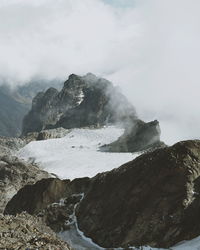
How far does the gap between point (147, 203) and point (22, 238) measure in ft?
35.9

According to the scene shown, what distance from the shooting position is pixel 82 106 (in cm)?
12669

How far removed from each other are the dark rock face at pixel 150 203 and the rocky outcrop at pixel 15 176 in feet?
75.9

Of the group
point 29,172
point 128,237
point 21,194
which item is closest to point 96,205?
point 128,237

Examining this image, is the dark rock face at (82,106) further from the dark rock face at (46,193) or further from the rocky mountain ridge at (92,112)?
the dark rock face at (46,193)

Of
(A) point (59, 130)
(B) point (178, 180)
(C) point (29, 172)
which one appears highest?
(A) point (59, 130)

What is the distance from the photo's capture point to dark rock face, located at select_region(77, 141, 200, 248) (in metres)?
31.0

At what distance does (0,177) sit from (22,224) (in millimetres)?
36014

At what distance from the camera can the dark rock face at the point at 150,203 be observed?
31.0 meters

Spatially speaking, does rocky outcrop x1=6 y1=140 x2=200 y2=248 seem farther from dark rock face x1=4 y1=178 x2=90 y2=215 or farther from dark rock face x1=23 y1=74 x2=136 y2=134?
dark rock face x1=23 y1=74 x2=136 y2=134

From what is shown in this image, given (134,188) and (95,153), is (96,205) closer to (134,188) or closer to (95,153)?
(134,188)

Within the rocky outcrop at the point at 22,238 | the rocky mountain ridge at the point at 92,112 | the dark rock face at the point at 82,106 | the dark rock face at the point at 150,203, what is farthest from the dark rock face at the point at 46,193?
the dark rock face at the point at 82,106

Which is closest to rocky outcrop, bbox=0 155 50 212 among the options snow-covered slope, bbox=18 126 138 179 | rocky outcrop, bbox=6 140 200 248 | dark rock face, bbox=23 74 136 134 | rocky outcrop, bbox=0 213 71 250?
snow-covered slope, bbox=18 126 138 179

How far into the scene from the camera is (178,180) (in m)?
33.4

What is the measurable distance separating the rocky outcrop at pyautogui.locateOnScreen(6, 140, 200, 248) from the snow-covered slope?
2185 centimetres
